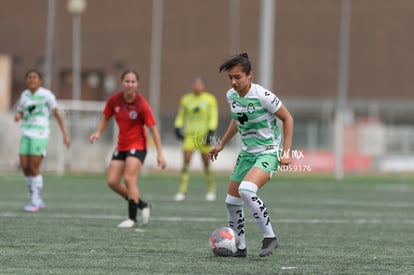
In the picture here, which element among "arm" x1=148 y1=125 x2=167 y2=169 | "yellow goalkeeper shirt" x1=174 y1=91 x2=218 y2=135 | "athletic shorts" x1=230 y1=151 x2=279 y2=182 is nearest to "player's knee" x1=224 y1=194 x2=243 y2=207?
"athletic shorts" x1=230 y1=151 x2=279 y2=182

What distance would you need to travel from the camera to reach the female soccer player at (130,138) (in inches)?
539

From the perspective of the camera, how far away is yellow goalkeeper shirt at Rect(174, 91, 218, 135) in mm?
20500

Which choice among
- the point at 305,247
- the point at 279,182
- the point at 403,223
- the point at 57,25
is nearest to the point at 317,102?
the point at 57,25

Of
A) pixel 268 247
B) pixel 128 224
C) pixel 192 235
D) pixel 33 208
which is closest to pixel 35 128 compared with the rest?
pixel 33 208

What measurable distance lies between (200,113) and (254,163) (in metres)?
10.1

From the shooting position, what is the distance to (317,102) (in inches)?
1950

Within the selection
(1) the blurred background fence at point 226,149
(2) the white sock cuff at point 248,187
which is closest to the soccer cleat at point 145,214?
(2) the white sock cuff at point 248,187

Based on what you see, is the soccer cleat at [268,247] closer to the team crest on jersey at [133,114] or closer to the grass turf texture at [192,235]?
the grass turf texture at [192,235]

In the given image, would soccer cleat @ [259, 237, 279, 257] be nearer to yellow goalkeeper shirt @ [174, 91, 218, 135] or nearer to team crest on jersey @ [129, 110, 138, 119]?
team crest on jersey @ [129, 110, 138, 119]

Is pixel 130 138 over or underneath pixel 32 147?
over

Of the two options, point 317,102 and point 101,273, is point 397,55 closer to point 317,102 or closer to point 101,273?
point 317,102

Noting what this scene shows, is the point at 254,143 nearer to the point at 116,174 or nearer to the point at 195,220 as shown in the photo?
the point at 116,174

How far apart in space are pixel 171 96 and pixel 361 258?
3816 cm

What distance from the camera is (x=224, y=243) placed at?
10.3 metres
